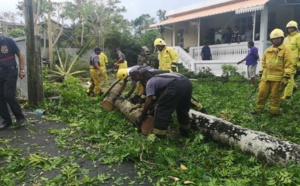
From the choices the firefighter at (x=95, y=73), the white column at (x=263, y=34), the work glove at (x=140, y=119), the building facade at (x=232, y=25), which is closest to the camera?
the work glove at (x=140, y=119)

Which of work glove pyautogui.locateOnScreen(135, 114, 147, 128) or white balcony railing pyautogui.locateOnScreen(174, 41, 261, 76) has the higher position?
white balcony railing pyautogui.locateOnScreen(174, 41, 261, 76)

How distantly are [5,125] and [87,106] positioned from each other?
2204 mm

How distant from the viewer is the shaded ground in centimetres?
314

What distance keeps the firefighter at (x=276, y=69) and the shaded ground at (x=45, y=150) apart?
3.64 m

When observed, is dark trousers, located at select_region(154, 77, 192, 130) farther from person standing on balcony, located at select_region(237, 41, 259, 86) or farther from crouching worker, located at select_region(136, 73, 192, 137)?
person standing on balcony, located at select_region(237, 41, 259, 86)

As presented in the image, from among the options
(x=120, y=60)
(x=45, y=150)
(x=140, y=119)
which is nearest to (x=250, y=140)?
(x=140, y=119)

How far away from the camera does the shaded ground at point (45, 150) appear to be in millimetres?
3137

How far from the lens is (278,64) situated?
527cm

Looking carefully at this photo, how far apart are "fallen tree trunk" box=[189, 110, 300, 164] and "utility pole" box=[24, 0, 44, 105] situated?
13.7ft

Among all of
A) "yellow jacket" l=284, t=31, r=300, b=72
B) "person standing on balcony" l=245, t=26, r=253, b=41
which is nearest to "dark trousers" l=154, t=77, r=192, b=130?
"yellow jacket" l=284, t=31, r=300, b=72

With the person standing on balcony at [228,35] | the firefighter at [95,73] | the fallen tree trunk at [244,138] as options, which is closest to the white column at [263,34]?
the person standing on balcony at [228,35]

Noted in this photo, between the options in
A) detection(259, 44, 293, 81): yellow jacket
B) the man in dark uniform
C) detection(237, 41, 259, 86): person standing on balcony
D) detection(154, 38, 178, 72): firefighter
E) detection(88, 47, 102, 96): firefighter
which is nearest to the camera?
the man in dark uniform

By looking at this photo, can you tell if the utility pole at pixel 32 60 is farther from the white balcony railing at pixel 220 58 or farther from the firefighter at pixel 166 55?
the white balcony railing at pixel 220 58

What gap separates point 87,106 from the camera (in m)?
6.75
